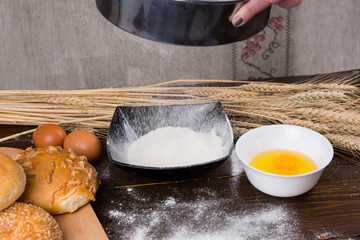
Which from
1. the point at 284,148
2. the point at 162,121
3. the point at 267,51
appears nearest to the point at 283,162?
the point at 284,148

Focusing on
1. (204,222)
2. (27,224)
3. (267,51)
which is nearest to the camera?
(27,224)

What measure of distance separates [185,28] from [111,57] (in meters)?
1.55

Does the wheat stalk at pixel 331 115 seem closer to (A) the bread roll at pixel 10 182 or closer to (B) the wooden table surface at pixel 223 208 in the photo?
(B) the wooden table surface at pixel 223 208

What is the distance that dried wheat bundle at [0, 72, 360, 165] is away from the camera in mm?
1273

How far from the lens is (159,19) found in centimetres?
74

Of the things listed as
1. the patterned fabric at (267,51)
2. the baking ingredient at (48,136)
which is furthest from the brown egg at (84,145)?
the patterned fabric at (267,51)

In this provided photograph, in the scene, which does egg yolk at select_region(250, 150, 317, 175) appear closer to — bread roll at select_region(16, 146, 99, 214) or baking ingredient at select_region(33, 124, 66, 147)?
bread roll at select_region(16, 146, 99, 214)

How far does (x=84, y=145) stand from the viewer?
118 centimetres

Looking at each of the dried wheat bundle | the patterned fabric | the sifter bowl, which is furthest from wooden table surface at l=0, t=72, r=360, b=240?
the patterned fabric

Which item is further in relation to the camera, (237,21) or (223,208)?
(223,208)

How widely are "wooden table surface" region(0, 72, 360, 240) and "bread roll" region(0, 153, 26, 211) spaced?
219 mm

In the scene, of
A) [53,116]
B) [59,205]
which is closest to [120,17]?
[59,205]

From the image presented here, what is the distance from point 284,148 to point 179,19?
1.93ft

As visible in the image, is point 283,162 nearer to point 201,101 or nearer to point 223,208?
point 223,208
